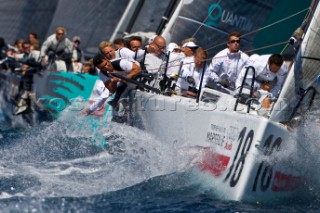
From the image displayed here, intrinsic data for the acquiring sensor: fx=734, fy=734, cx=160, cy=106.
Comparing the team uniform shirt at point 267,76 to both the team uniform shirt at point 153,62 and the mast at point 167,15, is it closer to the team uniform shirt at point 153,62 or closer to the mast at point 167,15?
the team uniform shirt at point 153,62

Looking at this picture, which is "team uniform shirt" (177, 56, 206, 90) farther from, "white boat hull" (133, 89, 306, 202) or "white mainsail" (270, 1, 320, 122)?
"white mainsail" (270, 1, 320, 122)

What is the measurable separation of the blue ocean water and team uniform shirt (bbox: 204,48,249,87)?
102 cm

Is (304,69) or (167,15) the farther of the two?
(167,15)

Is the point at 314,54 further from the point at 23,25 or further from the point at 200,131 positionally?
the point at 23,25

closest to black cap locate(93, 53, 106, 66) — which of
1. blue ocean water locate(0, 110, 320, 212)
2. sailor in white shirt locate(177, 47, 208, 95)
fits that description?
blue ocean water locate(0, 110, 320, 212)

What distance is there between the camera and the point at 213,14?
9227mm

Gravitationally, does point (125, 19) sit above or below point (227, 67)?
above

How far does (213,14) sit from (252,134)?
3811 millimetres

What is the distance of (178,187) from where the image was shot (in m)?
6.01

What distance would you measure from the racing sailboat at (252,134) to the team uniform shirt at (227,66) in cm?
62

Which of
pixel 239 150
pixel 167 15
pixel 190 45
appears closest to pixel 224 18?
pixel 167 15

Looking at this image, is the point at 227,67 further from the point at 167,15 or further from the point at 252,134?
the point at 167,15

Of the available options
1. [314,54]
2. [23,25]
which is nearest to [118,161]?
[314,54]

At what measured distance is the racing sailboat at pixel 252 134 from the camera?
568 cm
